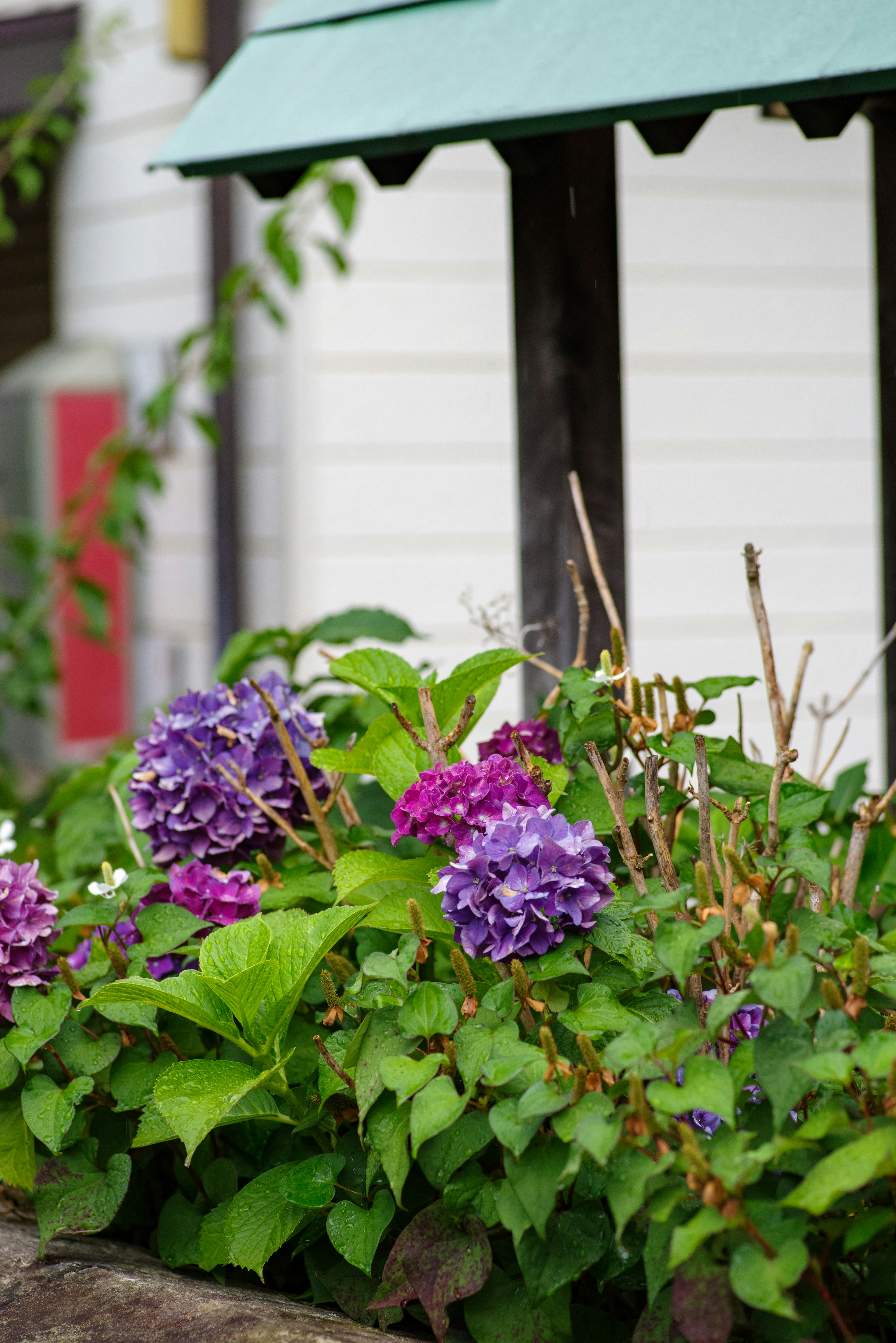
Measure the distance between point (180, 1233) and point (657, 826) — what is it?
0.53 meters

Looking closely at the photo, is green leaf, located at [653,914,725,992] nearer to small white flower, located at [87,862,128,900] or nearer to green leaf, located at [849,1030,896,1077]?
green leaf, located at [849,1030,896,1077]

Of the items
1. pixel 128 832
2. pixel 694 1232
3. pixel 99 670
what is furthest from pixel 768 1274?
pixel 99 670

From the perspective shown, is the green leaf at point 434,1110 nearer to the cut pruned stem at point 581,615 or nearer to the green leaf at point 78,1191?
the green leaf at point 78,1191

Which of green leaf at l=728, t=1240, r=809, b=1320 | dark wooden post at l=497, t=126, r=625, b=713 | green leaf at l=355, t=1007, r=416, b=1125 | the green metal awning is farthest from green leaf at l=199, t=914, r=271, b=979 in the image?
the green metal awning

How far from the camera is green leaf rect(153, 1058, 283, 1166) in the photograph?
1.05m

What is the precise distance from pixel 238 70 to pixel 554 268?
0.53 m

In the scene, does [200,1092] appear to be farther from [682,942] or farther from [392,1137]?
[682,942]

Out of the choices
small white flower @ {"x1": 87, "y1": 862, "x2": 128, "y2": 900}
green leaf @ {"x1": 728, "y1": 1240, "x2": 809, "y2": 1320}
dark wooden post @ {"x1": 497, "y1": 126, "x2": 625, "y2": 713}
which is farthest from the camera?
dark wooden post @ {"x1": 497, "y1": 126, "x2": 625, "y2": 713}

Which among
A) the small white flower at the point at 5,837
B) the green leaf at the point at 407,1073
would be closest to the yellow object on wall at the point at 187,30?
the small white flower at the point at 5,837

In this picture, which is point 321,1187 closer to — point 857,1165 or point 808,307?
point 857,1165

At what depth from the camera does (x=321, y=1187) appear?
3.67ft

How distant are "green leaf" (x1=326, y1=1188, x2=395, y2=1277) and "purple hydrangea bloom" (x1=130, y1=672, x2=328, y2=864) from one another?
429mm

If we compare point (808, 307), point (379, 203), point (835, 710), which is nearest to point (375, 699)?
point (835, 710)

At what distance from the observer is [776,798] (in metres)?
1.20
